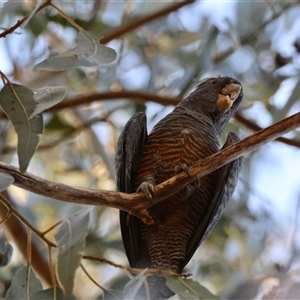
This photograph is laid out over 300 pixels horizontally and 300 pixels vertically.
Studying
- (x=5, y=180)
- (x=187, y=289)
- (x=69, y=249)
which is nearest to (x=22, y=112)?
(x=5, y=180)

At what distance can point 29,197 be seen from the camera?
8.75ft

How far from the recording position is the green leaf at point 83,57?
1.48 metres

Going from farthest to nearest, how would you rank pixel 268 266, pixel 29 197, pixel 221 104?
pixel 29 197, pixel 268 266, pixel 221 104

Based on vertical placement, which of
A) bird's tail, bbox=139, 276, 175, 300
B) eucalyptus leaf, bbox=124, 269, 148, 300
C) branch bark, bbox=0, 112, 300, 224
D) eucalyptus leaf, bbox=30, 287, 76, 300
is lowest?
eucalyptus leaf, bbox=124, 269, 148, 300

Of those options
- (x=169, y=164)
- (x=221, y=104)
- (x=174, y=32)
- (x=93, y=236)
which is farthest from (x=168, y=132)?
(x=174, y=32)

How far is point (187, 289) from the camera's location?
1.48 meters

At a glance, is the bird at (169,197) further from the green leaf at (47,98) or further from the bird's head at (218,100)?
the green leaf at (47,98)

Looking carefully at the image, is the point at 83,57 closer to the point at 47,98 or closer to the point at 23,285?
the point at 47,98

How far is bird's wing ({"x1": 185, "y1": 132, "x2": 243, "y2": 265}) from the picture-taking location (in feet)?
5.73

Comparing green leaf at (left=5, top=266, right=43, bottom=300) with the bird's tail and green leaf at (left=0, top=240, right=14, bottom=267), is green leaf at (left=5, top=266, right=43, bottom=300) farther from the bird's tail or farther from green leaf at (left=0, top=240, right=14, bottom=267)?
the bird's tail

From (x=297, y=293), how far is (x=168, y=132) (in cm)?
63

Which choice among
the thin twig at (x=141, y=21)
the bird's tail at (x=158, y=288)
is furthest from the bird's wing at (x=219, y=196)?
the thin twig at (x=141, y=21)

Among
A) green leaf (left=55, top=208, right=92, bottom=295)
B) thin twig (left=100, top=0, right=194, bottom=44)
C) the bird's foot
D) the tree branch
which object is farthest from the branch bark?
thin twig (left=100, top=0, right=194, bottom=44)

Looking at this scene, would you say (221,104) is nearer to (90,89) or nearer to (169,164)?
(169,164)
